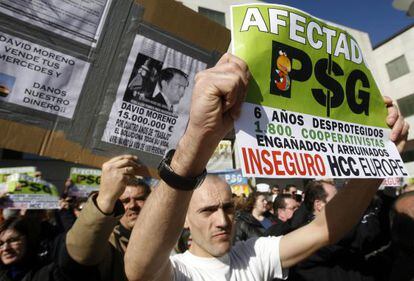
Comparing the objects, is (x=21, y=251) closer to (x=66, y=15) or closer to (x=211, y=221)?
(x=211, y=221)

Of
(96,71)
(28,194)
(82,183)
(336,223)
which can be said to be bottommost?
(28,194)

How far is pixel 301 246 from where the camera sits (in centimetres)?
196

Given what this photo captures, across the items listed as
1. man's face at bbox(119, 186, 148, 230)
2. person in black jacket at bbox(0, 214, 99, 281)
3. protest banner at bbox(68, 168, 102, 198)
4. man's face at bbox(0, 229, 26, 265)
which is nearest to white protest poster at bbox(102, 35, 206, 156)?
person in black jacket at bbox(0, 214, 99, 281)

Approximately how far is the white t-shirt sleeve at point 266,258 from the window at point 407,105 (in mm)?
26055

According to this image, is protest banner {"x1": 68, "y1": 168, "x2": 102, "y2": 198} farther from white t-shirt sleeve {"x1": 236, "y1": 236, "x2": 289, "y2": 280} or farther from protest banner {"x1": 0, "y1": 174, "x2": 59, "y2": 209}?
white t-shirt sleeve {"x1": 236, "y1": 236, "x2": 289, "y2": 280}

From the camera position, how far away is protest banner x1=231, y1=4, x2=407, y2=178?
4.20ft

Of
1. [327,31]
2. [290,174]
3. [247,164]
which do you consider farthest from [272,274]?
[327,31]

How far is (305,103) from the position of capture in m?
1.47

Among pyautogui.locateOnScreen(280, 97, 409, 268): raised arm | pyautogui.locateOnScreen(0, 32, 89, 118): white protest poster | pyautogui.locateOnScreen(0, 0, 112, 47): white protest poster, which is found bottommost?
pyautogui.locateOnScreen(280, 97, 409, 268): raised arm

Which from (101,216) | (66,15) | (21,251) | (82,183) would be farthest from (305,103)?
(82,183)

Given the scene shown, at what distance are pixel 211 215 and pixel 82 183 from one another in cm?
439

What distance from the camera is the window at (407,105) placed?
23.9m

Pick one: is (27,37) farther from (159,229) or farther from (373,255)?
(373,255)

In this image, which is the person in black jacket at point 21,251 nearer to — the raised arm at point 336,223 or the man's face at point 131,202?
the man's face at point 131,202
